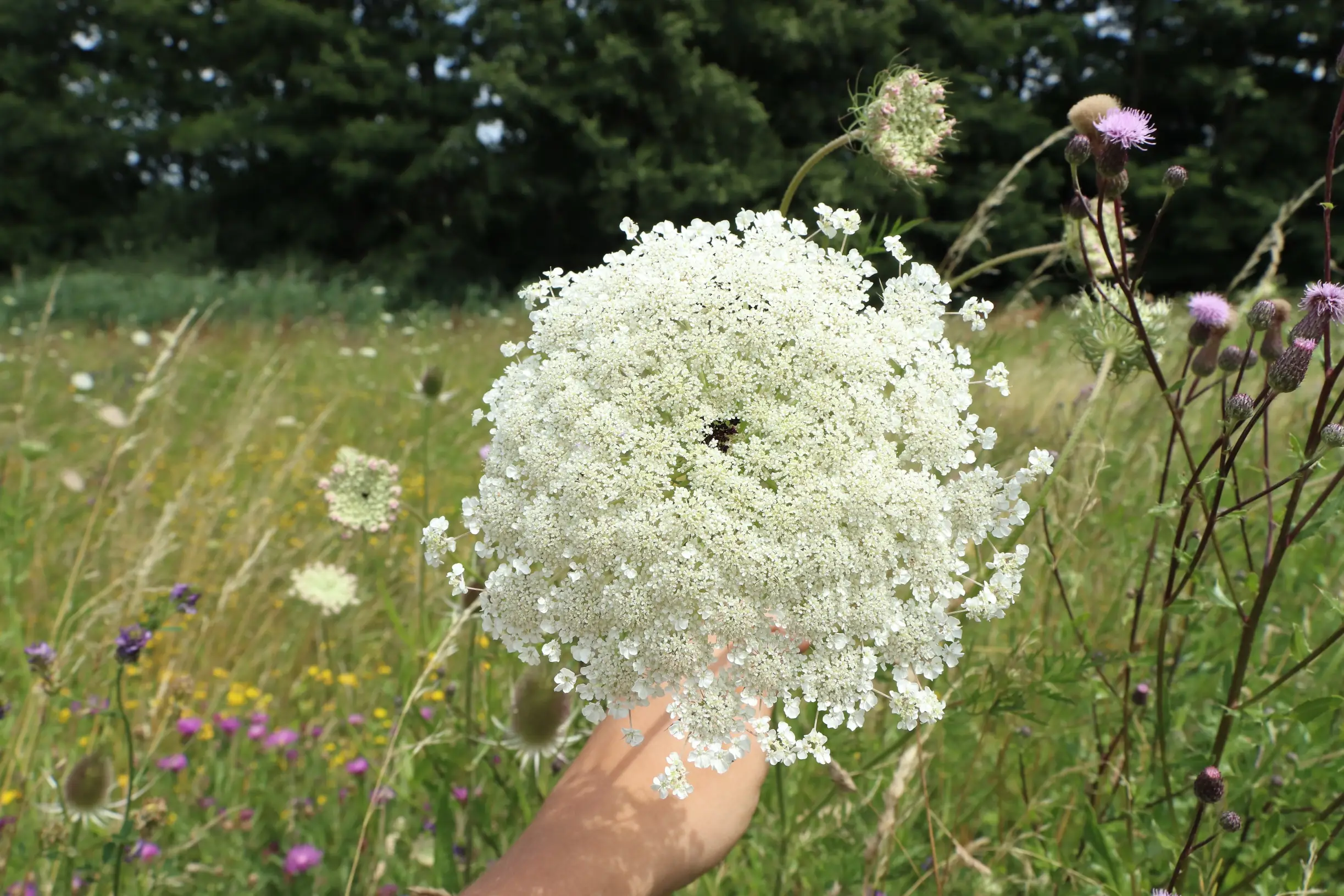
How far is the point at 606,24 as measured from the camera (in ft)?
80.0

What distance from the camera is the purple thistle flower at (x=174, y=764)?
8.20 ft

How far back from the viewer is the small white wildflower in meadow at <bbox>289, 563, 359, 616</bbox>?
103 inches

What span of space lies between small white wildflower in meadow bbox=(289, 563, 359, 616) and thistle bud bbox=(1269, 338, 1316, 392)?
230 centimetres

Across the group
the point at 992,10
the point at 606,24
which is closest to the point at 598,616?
the point at 606,24

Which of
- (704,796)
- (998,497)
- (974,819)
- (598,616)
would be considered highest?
(998,497)

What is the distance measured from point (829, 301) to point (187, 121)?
2937cm

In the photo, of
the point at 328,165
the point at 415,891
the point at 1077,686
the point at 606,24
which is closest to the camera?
the point at 415,891

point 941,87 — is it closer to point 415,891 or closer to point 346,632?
point 415,891

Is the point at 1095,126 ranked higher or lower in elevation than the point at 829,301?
higher

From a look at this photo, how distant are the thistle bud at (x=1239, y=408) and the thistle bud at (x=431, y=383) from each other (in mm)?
2177

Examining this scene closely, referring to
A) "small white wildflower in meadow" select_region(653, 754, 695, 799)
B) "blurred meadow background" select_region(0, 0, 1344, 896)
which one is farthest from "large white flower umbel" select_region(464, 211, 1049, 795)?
"blurred meadow background" select_region(0, 0, 1344, 896)

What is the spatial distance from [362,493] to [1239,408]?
2.06 metres

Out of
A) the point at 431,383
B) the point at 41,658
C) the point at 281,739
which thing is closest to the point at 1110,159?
the point at 431,383

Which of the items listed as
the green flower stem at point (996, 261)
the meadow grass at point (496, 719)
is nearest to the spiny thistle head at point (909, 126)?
the green flower stem at point (996, 261)
